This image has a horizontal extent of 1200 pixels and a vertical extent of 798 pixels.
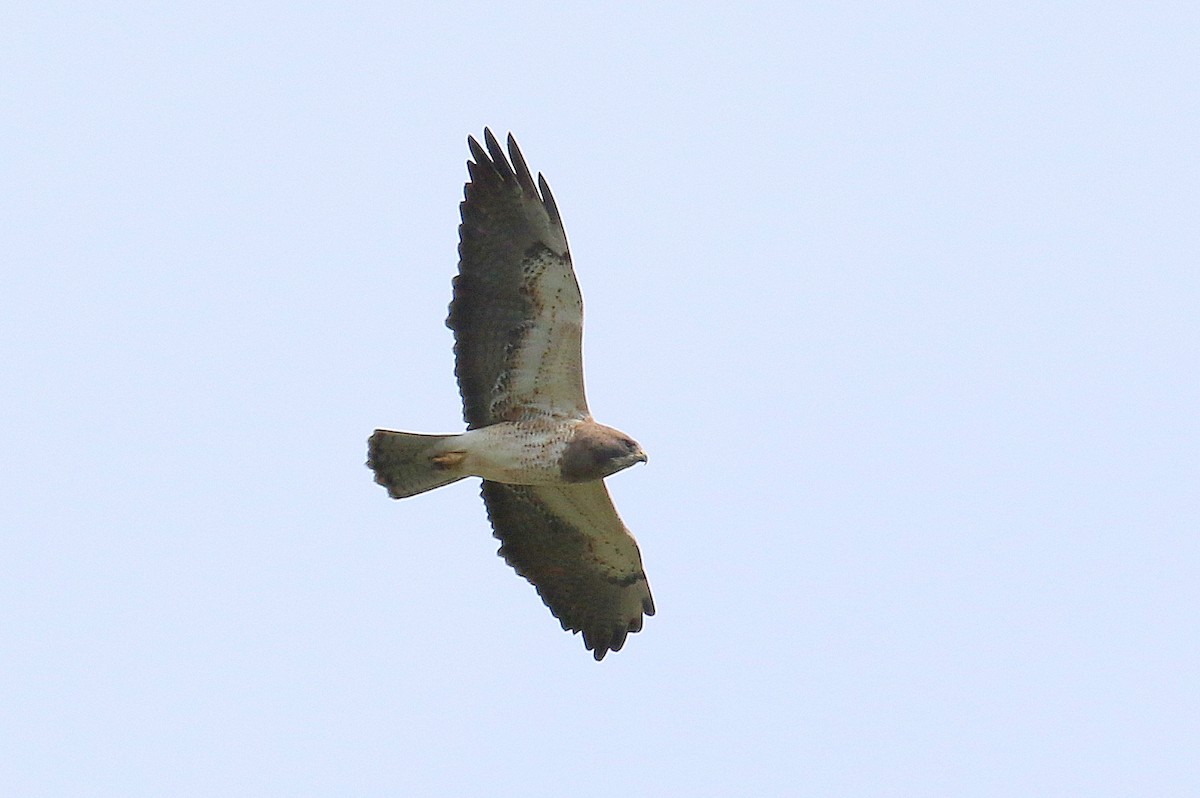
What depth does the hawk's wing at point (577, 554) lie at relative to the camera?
14.8m

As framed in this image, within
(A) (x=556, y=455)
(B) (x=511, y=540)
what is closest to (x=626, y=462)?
(A) (x=556, y=455)

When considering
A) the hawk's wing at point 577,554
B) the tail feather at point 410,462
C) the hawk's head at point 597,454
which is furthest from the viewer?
the hawk's wing at point 577,554

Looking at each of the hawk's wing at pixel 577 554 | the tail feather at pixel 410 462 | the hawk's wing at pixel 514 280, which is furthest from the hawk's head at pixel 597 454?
the tail feather at pixel 410 462

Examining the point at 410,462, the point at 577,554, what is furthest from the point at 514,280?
the point at 577,554

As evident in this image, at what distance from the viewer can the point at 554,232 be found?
13.8m

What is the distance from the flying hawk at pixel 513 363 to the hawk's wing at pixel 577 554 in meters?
0.20

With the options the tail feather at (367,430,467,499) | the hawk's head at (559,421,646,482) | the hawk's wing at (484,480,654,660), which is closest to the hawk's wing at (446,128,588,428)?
the hawk's head at (559,421,646,482)

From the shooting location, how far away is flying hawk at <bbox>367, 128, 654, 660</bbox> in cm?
1383

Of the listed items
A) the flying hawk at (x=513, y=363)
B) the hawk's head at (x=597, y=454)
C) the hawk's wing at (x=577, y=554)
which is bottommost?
the hawk's wing at (x=577, y=554)

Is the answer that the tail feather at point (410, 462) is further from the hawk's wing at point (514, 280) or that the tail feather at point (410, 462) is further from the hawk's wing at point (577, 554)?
the hawk's wing at point (577, 554)

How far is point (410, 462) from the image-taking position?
1416 cm

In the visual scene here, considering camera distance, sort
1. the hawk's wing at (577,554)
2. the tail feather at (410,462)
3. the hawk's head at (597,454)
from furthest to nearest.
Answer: the hawk's wing at (577,554) → the tail feather at (410,462) → the hawk's head at (597,454)

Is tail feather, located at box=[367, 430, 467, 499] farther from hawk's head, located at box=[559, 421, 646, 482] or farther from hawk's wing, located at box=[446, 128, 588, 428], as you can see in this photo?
hawk's head, located at box=[559, 421, 646, 482]

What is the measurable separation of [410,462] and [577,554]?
5.67 ft
